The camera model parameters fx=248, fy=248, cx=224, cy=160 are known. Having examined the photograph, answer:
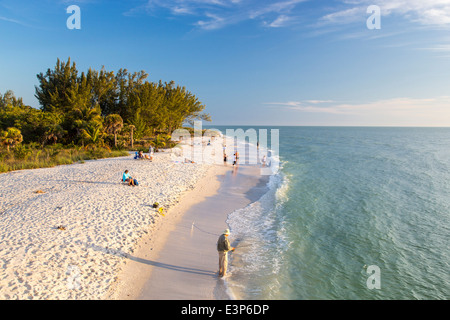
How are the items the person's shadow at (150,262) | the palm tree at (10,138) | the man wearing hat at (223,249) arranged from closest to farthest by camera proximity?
the man wearing hat at (223,249) < the person's shadow at (150,262) < the palm tree at (10,138)

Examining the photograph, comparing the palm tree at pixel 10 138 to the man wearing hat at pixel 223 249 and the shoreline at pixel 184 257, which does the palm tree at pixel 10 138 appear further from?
the man wearing hat at pixel 223 249

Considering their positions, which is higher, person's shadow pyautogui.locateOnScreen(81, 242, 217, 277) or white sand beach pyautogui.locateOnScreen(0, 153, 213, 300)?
white sand beach pyautogui.locateOnScreen(0, 153, 213, 300)

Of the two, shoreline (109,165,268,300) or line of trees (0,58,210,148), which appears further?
line of trees (0,58,210,148)

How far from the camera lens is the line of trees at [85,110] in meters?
27.2

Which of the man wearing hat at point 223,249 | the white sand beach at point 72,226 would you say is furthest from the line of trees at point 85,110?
the man wearing hat at point 223,249

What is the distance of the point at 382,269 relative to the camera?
31.5 feet

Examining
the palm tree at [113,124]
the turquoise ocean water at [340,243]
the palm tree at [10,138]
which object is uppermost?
the palm tree at [113,124]

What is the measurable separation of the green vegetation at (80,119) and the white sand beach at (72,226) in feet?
19.6

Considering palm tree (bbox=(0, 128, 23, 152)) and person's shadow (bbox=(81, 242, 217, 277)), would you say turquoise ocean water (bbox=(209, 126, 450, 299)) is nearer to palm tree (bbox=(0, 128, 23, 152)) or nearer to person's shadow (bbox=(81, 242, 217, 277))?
person's shadow (bbox=(81, 242, 217, 277))

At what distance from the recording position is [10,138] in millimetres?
21359

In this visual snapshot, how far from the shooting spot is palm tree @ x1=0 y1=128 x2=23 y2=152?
20922 mm

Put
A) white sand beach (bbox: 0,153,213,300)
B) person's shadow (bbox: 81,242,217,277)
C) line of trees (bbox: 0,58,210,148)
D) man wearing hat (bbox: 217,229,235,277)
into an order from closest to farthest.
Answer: white sand beach (bbox: 0,153,213,300) → man wearing hat (bbox: 217,229,235,277) → person's shadow (bbox: 81,242,217,277) → line of trees (bbox: 0,58,210,148)

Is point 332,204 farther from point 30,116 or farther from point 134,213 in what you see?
point 30,116

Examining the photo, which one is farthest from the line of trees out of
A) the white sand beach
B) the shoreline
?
the shoreline
